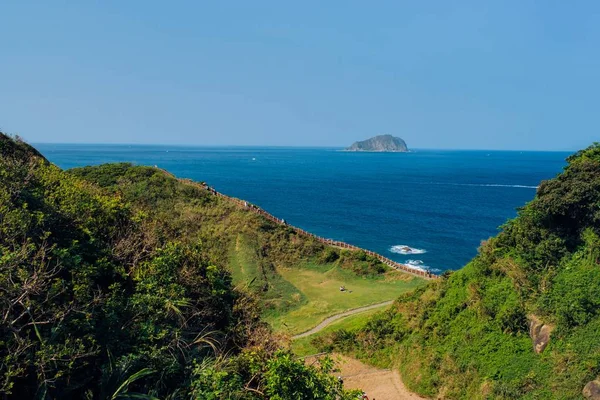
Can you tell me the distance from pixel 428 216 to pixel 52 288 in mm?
83138

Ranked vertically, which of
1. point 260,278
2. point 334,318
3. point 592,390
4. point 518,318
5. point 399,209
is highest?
point 518,318

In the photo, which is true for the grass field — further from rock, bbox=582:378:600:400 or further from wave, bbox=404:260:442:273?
rock, bbox=582:378:600:400

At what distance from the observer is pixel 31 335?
11.2 meters

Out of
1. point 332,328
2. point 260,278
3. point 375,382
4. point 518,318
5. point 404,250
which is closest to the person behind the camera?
point 518,318

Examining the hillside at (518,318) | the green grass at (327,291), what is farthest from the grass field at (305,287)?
the hillside at (518,318)

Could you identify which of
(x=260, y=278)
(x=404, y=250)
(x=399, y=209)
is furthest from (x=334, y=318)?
(x=399, y=209)

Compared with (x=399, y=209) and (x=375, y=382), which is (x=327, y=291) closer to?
(x=375, y=382)

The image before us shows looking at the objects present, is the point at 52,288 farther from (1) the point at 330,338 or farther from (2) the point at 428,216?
(2) the point at 428,216

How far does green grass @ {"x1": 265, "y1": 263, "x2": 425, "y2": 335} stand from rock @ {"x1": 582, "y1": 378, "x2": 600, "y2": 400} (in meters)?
19.2

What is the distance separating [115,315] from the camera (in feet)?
42.6

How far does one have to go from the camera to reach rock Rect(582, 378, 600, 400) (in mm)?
16445

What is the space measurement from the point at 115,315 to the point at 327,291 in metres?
30.2

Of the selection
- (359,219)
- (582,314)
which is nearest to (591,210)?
(582,314)

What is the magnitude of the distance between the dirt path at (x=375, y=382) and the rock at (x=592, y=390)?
7776mm
